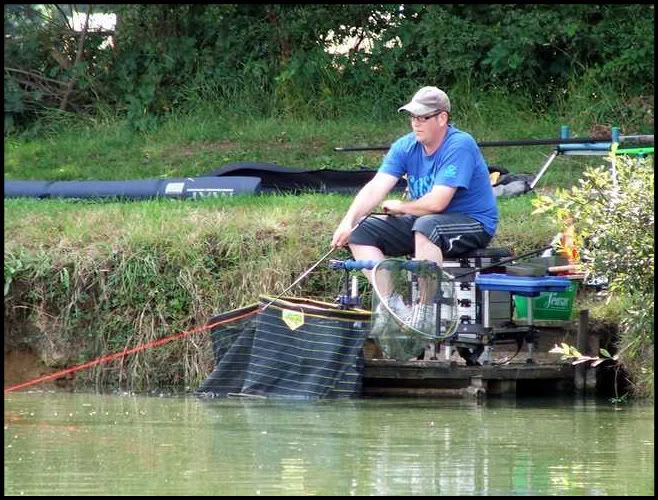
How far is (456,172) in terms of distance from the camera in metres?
8.77

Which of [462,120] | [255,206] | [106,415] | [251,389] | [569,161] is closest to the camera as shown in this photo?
[106,415]

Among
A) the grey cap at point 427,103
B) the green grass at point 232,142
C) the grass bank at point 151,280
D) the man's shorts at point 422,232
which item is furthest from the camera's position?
the green grass at point 232,142

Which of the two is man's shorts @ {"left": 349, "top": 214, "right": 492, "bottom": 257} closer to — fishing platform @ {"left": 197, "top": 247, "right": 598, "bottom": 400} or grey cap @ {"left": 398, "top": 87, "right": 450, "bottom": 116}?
fishing platform @ {"left": 197, "top": 247, "right": 598, "bottom": 400}

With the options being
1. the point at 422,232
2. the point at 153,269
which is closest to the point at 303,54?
the point at 153,269

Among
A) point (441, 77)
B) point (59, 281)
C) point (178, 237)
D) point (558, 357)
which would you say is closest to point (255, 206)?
point (178, 237)

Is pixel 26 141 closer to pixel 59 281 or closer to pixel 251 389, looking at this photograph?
pixel 59 281

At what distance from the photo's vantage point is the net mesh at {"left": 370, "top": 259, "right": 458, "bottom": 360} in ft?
27.5

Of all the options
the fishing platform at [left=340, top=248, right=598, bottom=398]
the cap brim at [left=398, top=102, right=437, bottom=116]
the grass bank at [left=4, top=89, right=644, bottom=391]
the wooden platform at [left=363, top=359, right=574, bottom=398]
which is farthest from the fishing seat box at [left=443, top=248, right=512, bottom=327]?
the grass bank at [left=4, top=89, right=644, bottom=391]

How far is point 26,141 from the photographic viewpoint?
587 inches

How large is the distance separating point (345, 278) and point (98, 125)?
619 cm

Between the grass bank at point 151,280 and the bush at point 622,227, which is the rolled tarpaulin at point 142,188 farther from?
the bush at point 622,227

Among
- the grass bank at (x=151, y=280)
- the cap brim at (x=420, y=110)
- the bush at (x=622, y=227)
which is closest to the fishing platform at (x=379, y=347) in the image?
the bush at (x=622, y=227)

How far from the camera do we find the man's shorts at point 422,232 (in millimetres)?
8727

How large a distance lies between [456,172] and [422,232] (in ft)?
1.29
